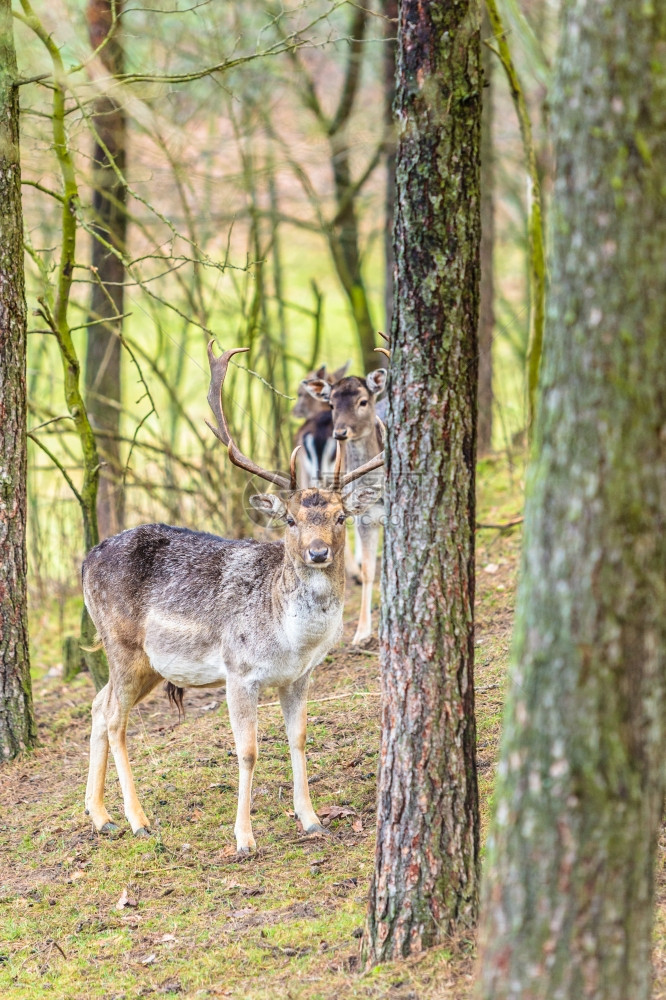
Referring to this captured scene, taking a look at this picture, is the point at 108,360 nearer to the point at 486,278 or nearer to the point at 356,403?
the point at 356,403

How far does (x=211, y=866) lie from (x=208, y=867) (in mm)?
17

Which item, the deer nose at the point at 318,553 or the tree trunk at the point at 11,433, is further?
the tree trunk at the point at 11,433

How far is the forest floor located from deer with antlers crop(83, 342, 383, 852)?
0.90ft

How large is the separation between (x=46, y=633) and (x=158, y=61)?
6174 millimetres

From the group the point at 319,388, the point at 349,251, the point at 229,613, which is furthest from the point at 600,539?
the point at 349,251

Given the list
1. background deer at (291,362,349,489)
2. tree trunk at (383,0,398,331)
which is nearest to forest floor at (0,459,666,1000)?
background deer at (291,362,349,489)

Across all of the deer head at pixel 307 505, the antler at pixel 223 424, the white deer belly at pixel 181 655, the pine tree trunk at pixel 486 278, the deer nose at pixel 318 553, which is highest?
the pine tree trunk at pixel 486 278

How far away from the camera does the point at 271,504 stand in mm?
6574

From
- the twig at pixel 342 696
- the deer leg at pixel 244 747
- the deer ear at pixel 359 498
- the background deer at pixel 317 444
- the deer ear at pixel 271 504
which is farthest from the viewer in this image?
the background deer at pixel 317 444

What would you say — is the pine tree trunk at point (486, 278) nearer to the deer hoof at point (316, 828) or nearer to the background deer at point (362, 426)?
the background deer at point (362, 426)

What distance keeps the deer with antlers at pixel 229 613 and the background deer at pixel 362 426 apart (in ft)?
7.89

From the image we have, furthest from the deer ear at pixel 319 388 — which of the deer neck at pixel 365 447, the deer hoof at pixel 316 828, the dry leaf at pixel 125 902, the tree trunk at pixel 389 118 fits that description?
the dry leaf at pixel 125 902

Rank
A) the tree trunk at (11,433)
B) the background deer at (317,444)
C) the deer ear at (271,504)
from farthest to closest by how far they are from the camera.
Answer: the background deer at (317,444) → the tree trunk at (11,433) → the deer ear at (271,504)

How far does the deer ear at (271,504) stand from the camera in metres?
6.50
